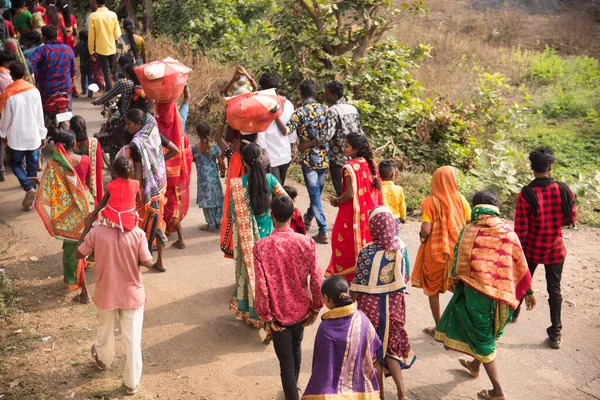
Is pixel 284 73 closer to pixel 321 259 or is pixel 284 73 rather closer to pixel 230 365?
pixel 321 259

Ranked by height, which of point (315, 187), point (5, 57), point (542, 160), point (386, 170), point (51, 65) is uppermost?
point (5, 57)

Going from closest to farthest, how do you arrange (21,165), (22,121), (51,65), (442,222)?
(442,222)
(22,121)
(21,165)
(51,65)

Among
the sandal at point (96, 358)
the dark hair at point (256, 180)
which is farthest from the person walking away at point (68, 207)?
the dark hair at point (256, 180)

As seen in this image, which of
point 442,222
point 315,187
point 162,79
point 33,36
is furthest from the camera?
point 33,36

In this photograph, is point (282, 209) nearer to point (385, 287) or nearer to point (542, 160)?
point (385, 287)

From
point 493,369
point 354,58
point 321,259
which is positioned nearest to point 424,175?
point 354,58

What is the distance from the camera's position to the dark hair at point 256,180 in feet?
17.7

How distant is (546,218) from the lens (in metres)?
5.94

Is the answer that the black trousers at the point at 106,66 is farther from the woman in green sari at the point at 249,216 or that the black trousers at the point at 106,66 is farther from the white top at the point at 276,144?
the woman in green sari at the point at 249,216

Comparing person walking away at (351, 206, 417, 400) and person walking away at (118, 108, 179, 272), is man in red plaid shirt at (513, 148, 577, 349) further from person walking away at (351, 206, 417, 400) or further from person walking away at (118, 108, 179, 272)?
person walking away at (118, 108, 179, 272)

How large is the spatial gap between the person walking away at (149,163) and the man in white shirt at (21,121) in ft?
8.06

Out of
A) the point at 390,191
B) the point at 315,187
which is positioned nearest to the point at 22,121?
the point at 315,187

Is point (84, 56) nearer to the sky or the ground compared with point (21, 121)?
nearer to the sky

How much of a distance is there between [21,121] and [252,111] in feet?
12.1
